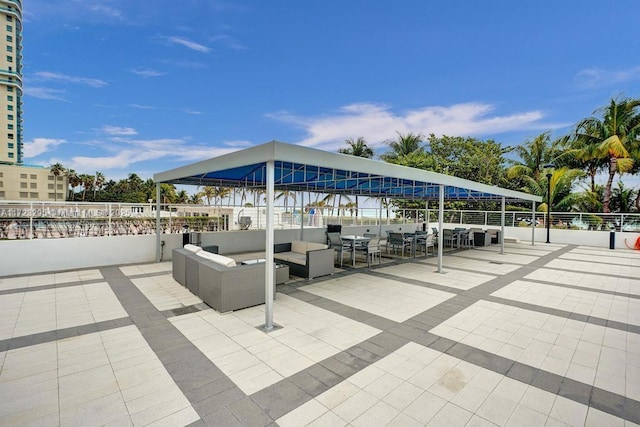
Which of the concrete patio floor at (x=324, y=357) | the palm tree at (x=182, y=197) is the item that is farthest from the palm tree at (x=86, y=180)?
the concrete patio floor at (x=324, y=357)

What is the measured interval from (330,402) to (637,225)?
19038 millimetres

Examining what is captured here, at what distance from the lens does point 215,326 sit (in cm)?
439

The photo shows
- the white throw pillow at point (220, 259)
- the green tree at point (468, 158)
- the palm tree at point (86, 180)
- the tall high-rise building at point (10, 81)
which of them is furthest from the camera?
the tall high-rise building at point (10, 81)

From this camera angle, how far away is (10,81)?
60.9 m

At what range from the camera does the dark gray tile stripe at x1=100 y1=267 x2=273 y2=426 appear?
248 centimetres

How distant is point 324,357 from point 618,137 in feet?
76.5

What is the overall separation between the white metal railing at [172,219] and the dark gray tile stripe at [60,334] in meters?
5.08

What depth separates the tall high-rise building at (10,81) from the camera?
60312mm

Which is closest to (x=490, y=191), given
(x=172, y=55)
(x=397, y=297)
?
(x=397, y=297)

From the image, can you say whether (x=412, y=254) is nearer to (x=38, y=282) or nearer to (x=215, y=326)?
(x=215, y=326)

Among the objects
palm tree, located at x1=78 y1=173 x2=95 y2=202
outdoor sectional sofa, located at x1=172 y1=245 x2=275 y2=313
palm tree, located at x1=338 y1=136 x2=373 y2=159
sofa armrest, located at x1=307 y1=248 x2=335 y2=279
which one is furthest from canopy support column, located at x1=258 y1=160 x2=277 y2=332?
palm tree, located at x1=78 y1=173 x2=95 y2=202

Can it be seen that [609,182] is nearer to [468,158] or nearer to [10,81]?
[468,158]

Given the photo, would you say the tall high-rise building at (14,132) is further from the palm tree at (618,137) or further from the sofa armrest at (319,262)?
the palm tree at (618,137)

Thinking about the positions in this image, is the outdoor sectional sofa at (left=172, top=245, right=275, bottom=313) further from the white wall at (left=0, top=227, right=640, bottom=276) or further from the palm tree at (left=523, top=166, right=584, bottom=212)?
the palm tree at (left=523, top=166, right=584, bottom=212)
